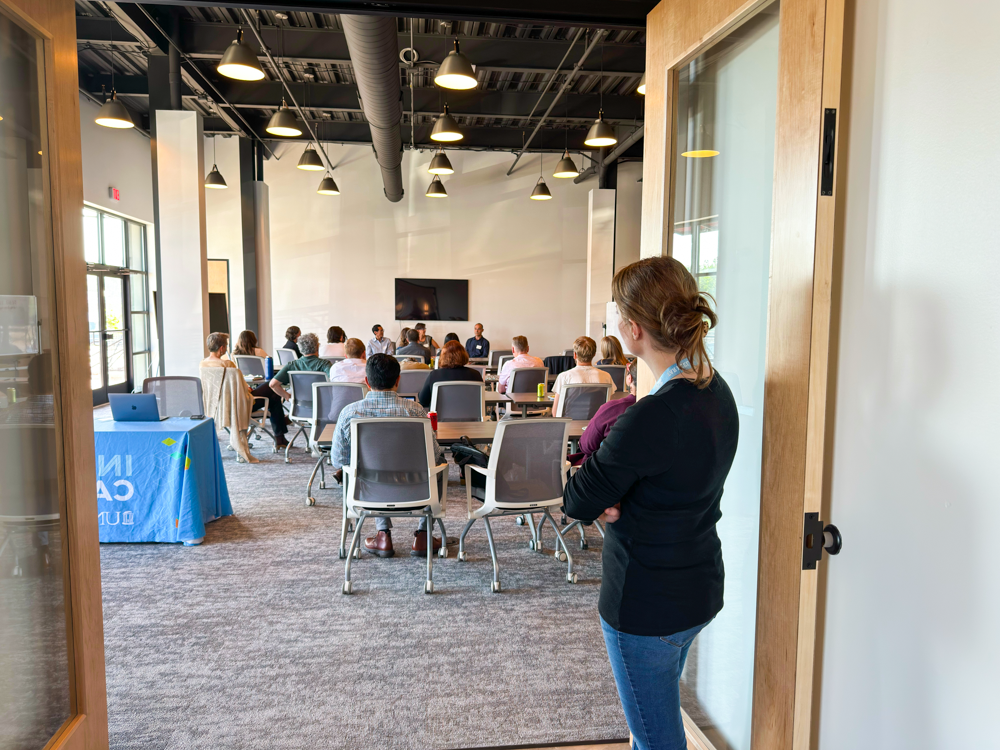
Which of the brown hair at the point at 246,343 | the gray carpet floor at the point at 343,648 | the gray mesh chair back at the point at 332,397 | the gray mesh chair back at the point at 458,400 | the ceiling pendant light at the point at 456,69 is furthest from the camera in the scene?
the brown hair at the point at 246,343

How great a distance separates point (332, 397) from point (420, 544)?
1.67 metres

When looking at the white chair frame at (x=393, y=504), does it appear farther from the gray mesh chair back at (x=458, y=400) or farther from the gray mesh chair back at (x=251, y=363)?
the gray mesh chair back at (x=251, y=363)

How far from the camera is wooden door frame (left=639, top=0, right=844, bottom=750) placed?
4.86ft

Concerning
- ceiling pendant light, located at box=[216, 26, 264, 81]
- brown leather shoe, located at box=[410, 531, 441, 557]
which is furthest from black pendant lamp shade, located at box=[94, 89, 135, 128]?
brown leather shoe, located at box=[410, 531, 441, 557]

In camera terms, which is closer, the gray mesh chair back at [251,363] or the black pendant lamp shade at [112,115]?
the black pendant lamp shade at [112,115]

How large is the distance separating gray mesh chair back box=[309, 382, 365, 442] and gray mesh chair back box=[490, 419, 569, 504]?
2.06 m

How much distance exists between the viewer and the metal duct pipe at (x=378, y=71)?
5.13m

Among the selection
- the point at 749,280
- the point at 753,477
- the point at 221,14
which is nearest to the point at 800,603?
the point at 753,477

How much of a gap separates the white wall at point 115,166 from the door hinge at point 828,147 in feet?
32.6

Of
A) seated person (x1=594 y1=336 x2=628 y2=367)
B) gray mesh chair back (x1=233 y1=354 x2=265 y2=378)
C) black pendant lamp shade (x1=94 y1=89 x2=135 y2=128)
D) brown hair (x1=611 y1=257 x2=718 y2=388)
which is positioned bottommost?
gray mesh chair back (x1=233 y1=354 x2=265 y2=378)

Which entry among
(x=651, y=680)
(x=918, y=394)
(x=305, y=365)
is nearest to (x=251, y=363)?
(x=305, y=365)

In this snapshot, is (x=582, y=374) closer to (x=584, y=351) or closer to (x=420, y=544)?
(x=584, y=351)

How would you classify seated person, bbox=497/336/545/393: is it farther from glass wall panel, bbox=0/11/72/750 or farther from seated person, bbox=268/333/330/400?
glass wall panel, bbox=0/11/72/750

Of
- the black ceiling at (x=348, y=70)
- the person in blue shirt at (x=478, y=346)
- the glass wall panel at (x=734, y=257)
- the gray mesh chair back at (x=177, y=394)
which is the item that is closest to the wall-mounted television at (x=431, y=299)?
the person in blue shirt at (x=478, y=346)
